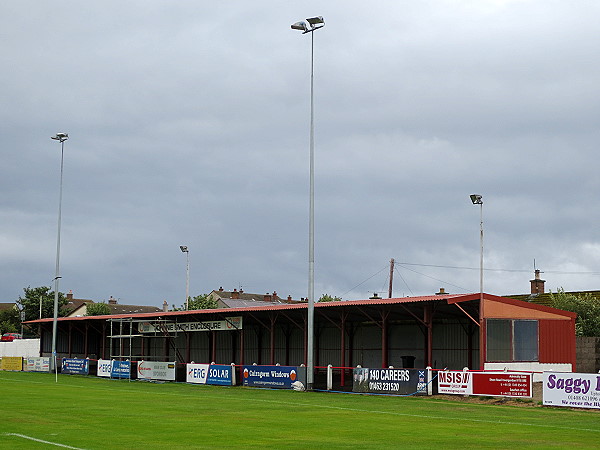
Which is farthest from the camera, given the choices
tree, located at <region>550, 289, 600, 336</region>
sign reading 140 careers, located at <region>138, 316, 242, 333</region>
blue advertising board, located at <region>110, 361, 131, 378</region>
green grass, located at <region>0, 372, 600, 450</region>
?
tree, located at <region>550, 289, 600, 336</region>

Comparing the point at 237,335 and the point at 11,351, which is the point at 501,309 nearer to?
the point at 237,335

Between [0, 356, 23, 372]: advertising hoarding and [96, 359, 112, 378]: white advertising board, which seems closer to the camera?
[96, 359, 112, 378]: white advertising board

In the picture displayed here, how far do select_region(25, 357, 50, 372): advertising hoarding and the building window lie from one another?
3803 cm

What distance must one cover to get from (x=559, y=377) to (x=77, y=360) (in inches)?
1623

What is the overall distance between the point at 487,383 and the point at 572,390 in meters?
4.61

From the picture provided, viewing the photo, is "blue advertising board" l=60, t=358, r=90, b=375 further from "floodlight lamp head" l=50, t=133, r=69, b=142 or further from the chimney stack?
the chimney stack

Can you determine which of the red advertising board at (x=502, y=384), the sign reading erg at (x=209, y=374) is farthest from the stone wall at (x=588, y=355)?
the sign reading erg at (x=209, y=374)

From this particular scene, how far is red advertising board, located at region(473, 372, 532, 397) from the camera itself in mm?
32594

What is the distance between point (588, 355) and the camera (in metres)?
54.6

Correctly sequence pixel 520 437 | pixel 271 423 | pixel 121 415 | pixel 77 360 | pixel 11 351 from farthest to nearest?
pixel 11 351 → pixel 77 360 → pixel 121 415 → pixel 271 423 → pixel 520 437

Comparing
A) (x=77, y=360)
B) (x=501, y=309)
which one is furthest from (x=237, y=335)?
(x=501, y=309)

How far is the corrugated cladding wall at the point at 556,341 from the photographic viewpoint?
142ft

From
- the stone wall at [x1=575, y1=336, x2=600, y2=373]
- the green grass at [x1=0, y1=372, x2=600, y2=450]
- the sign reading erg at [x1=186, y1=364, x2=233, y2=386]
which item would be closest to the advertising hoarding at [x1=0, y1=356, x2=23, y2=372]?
the sign reading erg at [x1=186, y1=364, x2=233, y2=386]

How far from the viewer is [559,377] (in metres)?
30.4
